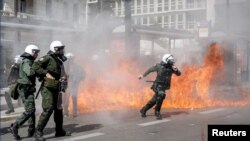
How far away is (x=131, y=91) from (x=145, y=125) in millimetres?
3747

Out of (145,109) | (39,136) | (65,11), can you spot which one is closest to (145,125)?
(145,109)

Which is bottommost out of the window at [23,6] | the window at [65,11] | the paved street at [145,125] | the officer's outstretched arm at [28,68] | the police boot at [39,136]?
the paved street at [145,125]

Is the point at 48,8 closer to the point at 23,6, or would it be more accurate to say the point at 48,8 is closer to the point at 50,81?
the point at 23,6

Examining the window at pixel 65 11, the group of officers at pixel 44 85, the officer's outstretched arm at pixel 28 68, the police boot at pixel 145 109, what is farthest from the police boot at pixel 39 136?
the window at pixel 65 11

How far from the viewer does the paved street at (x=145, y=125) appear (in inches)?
262

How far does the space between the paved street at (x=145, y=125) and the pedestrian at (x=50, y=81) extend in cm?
43

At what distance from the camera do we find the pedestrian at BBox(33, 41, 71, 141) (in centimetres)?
633

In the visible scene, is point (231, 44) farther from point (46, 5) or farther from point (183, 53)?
point (46, 5)

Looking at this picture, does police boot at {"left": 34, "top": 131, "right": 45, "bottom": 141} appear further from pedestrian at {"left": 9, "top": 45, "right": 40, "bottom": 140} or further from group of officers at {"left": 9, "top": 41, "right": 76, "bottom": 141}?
pedestrian at {"left": 9, "top": 45, "right": 40, "bottom": 140}

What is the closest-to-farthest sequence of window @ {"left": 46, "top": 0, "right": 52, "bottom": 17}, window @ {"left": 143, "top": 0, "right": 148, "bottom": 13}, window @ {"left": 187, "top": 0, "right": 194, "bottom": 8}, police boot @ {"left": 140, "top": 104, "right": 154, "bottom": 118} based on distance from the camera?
police boot @ {"left": 140, "top": 104, "right": 154, "bottom": 118} → window @ {"left": 143, "top": 0, "right": 148, "bottom": 13} → window @ {"left": 187, "top": 0, "right": 194, "bottom": 8} → window @ {"left": 46, "top": 0, "right": 52, "bottom": 17}

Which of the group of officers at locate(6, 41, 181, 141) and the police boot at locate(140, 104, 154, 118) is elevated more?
the group of officers at locate(6, 41, 181, 141)

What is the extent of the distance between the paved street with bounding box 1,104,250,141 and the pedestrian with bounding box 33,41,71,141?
43 cm

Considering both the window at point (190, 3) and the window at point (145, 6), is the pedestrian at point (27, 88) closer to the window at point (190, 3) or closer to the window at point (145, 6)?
the window at point (145, 6)

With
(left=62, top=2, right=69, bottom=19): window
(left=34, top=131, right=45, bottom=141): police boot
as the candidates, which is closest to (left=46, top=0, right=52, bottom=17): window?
(left=62, top=2, right=69, bottom=19): window
